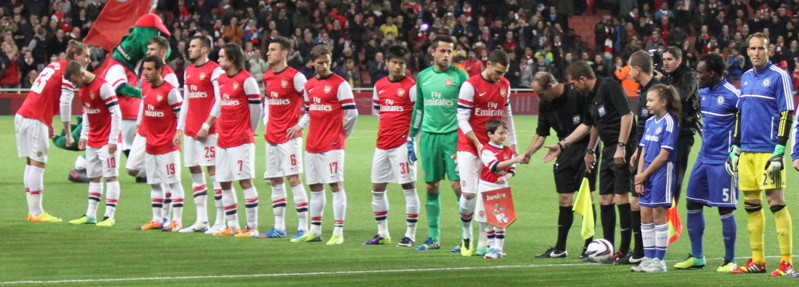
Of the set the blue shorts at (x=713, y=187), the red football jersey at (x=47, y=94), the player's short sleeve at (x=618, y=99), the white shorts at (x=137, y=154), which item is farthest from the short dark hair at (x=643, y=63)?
the red football jersey at (x=47, y=94)

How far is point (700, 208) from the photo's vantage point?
1027 centimetres

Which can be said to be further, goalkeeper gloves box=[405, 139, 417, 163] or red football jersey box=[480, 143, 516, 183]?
goalkeeper gloves box=[405, 139, 417, 163]

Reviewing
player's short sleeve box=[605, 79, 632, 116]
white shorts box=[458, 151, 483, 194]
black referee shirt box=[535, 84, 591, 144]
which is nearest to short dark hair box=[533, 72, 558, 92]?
black referee shirt box=[535, 84, 591, 144]

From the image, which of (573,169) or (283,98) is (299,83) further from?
(573,169)

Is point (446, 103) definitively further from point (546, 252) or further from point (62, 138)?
point (62, 138)

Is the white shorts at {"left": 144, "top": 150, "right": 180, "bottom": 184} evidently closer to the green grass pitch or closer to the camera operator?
the green grass pitch

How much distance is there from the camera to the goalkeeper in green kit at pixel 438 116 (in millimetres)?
11508

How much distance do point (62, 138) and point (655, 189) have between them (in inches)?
421

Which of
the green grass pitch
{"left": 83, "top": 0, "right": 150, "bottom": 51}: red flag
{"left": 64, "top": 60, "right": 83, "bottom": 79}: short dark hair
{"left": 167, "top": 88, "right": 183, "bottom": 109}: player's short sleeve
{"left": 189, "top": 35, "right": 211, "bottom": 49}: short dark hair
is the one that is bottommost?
the green grass pitch

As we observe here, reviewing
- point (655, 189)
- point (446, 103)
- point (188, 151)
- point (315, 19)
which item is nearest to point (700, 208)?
point (655, 189)

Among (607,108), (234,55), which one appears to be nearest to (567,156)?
(607,108)

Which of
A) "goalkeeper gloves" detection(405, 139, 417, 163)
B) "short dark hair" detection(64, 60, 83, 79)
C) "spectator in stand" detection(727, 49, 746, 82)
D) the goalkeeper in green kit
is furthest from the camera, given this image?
"spectator in stand" detection(727, 49, 746, 82)

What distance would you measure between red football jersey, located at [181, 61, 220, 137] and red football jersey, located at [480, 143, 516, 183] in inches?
134

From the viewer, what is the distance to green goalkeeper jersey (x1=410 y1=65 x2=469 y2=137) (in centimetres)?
1152
